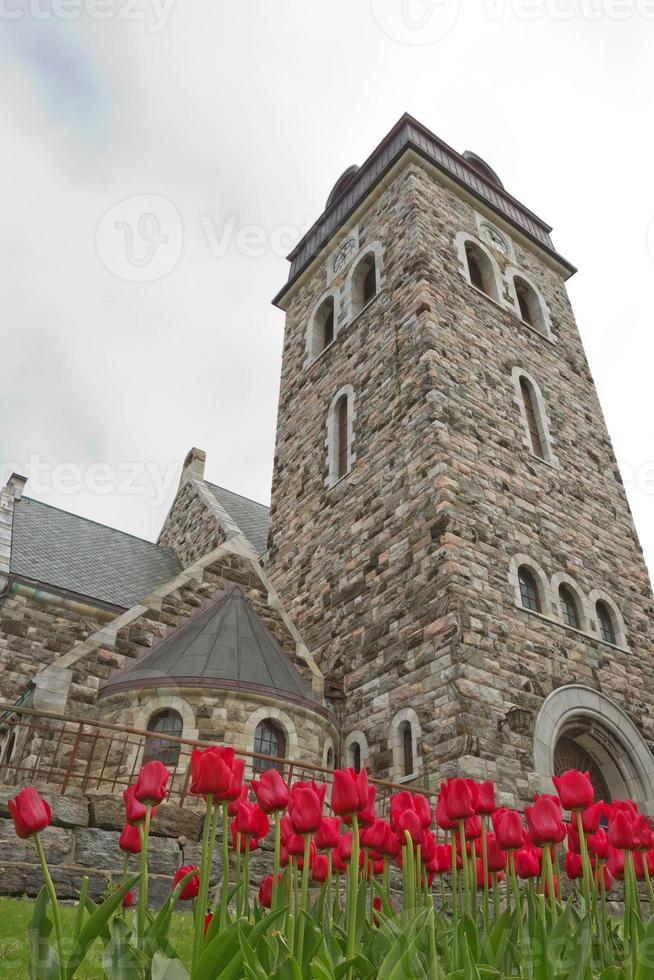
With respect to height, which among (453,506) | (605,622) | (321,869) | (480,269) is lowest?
(321,869)

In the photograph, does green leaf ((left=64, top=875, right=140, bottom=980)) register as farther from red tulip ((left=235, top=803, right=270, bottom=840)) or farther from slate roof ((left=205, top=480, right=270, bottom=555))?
slate roof ((left=205, top=480, right=270, bottom=555))

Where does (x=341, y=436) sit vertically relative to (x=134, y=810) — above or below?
above

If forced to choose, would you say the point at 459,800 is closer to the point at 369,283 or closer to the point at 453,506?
the point at 453,506

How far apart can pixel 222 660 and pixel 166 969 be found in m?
8.21

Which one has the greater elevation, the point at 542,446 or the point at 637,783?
the point at 542,446

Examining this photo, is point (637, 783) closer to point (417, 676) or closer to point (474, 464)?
point (417, 676)

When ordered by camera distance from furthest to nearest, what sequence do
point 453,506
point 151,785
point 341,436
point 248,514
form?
point 248,514, point 341,436, point 453,506, point 151,785

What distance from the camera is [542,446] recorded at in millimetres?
14445

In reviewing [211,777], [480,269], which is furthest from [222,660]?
[480,269]

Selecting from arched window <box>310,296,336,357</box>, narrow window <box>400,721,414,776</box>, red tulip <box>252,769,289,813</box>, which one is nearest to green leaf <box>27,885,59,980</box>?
red tulip <box>252,769,289,813</box>

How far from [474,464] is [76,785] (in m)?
8.14

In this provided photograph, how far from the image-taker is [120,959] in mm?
2330

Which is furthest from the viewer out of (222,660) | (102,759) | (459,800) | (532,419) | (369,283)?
(369,283)

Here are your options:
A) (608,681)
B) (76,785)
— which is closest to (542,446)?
(608,681)
